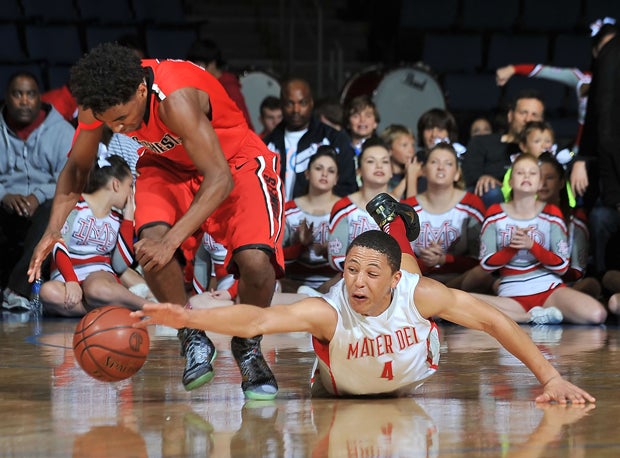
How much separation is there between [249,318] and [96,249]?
12.8 ft

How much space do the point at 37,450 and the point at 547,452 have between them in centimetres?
137

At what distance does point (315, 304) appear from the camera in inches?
142

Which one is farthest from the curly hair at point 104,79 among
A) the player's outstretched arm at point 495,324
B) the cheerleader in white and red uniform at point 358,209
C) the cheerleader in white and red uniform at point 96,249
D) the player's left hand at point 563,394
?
the cheerleader in white and red uniform at point 358,209

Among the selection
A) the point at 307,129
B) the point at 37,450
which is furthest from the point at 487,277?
the point at 37,450

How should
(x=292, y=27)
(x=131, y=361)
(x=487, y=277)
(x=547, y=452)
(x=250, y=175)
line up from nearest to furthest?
(x=547, y=452)
(x=131, y=361)
(x=250, y=175)
(x=487, y=277)
(x=292, y=27)

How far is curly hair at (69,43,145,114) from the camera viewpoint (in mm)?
3486

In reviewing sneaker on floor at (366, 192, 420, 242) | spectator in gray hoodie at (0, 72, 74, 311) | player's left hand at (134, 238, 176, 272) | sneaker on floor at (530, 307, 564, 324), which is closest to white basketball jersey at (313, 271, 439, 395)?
player's left hand at (134, 238, 176, 272)

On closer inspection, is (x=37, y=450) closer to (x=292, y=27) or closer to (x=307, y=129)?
(x=307, y=129)

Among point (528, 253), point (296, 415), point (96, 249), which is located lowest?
point (296, 415)

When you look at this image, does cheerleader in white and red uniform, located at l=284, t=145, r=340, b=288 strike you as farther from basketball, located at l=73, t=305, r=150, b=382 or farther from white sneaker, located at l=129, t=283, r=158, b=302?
basketball, located at l=73, t=305, r=150, b=382

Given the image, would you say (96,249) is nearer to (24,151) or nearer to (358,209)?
(24,151)

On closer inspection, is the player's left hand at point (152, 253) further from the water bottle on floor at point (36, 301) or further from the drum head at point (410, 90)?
the drum head at point (410, 90)

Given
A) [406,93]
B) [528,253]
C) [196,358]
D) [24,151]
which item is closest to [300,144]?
[528,253]

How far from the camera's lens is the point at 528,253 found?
678 centimetres
